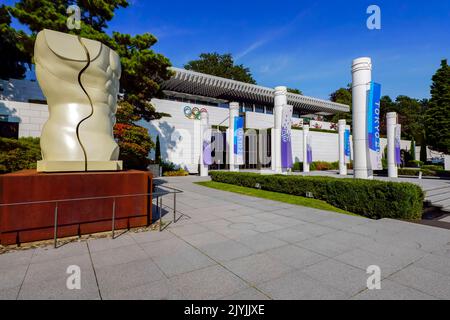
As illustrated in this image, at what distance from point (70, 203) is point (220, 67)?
53.8 metres

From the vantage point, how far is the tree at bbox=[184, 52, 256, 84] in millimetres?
55000

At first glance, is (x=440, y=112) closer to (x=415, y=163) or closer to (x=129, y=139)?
(x=415, y=163)

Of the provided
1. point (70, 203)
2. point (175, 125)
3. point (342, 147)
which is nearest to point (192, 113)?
point (175, 125)

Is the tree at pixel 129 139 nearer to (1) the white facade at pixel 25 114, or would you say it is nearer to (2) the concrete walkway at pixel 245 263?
(1) the white facade at pixel 25 114

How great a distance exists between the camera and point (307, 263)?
14.4ft

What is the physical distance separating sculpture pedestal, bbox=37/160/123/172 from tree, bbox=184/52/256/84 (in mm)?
51466

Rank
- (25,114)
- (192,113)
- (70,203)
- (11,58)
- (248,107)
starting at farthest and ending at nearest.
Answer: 1. (248,107)
2. (192,113)
3. (11,58)
4. (25,114)
5. (70,203)

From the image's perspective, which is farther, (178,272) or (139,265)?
(139,265)

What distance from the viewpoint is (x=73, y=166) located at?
6.20 meters

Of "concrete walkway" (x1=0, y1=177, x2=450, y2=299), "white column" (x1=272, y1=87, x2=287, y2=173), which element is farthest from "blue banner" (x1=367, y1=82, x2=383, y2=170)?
"white column" (x1=272, y1=87, x2=287, y2=173)
